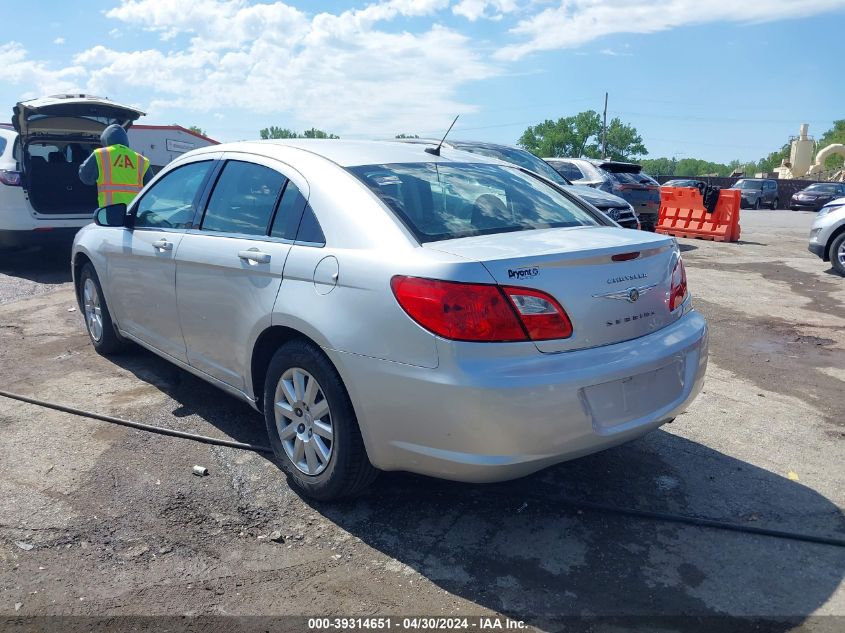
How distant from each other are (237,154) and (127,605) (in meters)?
2.44

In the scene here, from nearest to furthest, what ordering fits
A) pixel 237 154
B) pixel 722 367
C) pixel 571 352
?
pixel 571 352 < pixel 237 154 < pixel 722 367

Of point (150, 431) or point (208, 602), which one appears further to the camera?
point (150, 431)

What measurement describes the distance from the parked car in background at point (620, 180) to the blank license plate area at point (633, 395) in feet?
35.8

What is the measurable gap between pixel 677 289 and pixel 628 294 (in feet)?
1.65

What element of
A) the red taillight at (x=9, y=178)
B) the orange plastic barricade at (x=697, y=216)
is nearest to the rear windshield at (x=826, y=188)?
the orange plastic barricade at (x=697, y=216)

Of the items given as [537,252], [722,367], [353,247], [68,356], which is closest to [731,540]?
[537,252]

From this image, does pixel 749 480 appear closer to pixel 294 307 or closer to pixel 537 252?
pixel 537 252

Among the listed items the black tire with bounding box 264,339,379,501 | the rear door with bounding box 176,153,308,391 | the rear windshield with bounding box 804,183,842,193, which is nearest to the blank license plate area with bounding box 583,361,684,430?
the black tire with bounding box 264,339,379,501

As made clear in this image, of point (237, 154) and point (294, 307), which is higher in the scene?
point (237, 154)

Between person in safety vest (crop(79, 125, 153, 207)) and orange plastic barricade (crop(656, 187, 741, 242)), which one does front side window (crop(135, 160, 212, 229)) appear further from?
orange plastic barricade (crop(656, 187, 741, 242))

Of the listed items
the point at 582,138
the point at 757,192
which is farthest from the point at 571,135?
the point at 757,192

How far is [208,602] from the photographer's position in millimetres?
2857

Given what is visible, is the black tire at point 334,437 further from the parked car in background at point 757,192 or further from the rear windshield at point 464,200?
the parked car in background at point 757,192

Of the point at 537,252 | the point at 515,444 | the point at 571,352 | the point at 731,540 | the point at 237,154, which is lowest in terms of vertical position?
the point at 731,540
